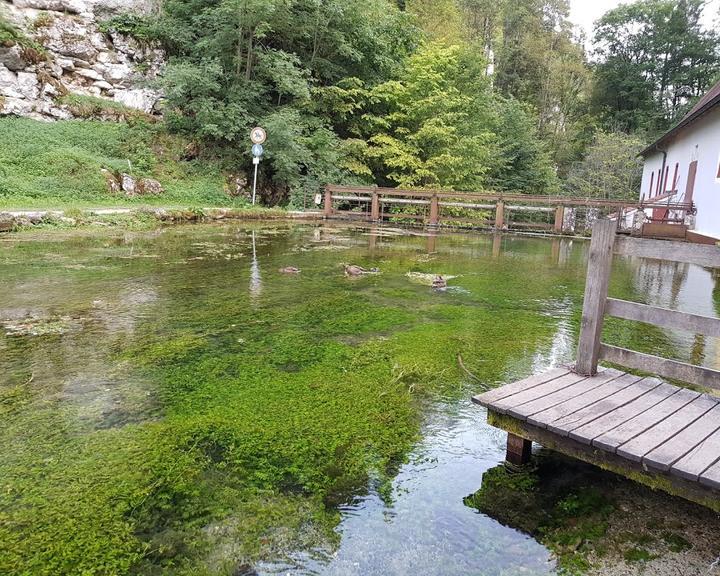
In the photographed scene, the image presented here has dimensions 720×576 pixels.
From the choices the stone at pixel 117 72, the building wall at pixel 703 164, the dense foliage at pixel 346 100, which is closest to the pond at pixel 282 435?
the building wall at pixel 703 164

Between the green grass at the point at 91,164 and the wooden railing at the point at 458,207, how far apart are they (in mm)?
3880

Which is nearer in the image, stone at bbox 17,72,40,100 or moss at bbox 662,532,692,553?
moss at bbox 662,532,692,553

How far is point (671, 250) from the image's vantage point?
9.65 ft

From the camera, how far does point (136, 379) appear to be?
3646 mm

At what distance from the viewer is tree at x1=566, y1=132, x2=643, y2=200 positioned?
26.6m

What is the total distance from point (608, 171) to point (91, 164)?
24.2m

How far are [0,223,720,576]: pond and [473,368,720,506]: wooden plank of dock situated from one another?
12.9 inches

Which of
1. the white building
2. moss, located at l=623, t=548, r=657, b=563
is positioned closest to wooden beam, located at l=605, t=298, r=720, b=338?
moss, located at l=623, t=548, r=657, b=563

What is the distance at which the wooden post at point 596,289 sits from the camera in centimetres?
302

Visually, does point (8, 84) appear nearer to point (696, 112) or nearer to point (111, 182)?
point (111, 182)

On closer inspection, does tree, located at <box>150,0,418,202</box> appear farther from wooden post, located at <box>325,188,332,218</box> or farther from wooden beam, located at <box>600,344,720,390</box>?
wooden beam, located at <box>600,344,720,390</box>

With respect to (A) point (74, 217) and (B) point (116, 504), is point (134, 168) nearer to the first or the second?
(A) point (74, 217)

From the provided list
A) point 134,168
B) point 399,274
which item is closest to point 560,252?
point 399,274

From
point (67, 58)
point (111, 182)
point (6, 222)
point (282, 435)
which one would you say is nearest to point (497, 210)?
point (111, 182)
